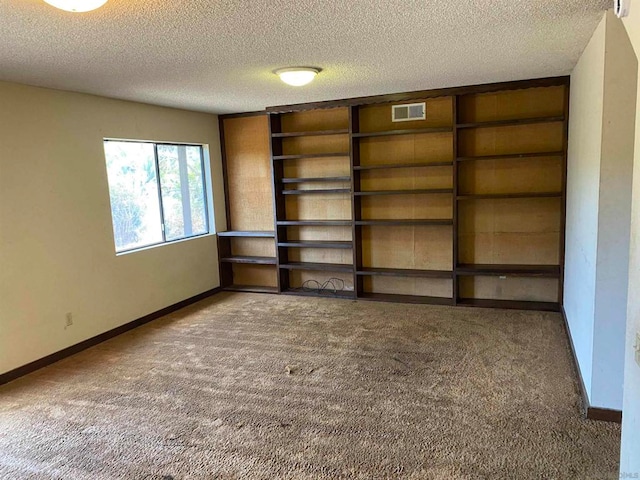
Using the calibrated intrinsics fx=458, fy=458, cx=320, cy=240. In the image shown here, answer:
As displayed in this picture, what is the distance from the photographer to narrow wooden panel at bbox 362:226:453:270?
5.20 metres

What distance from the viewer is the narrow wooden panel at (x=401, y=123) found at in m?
4.98

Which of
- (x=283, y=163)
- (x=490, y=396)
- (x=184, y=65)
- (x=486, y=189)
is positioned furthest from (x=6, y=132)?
(x=486, y=189)

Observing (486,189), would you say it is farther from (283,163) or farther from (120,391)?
(120,391)

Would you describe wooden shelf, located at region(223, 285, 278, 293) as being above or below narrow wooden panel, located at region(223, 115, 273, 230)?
below

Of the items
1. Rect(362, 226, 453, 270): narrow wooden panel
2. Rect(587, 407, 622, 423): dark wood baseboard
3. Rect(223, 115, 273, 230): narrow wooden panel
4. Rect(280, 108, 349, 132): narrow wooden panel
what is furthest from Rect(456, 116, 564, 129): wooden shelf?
Rect(587, 407, 622, 423): dark wood baseboard

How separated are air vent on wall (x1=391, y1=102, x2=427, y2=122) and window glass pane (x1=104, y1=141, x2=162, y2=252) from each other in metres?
2.74

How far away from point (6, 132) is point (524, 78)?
4473 mm

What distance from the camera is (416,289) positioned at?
542 cm

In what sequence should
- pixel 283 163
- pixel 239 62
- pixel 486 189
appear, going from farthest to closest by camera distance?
pixel 283 163, pixel 486 189, pixel 239 62

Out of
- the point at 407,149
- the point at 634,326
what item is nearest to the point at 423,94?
the point at 407,149

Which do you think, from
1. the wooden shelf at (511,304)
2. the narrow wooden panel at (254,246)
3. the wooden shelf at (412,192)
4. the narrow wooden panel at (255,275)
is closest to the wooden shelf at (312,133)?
the wooden shelf at (412,192)

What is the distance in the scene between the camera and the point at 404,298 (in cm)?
532

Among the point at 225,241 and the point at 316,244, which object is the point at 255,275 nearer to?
the point at 225,241

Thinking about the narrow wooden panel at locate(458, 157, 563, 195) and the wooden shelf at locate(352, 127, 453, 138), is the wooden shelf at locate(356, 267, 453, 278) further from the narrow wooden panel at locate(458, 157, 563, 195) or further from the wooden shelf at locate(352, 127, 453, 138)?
the wooden shelf at locate(352, 127, 453, 138)
